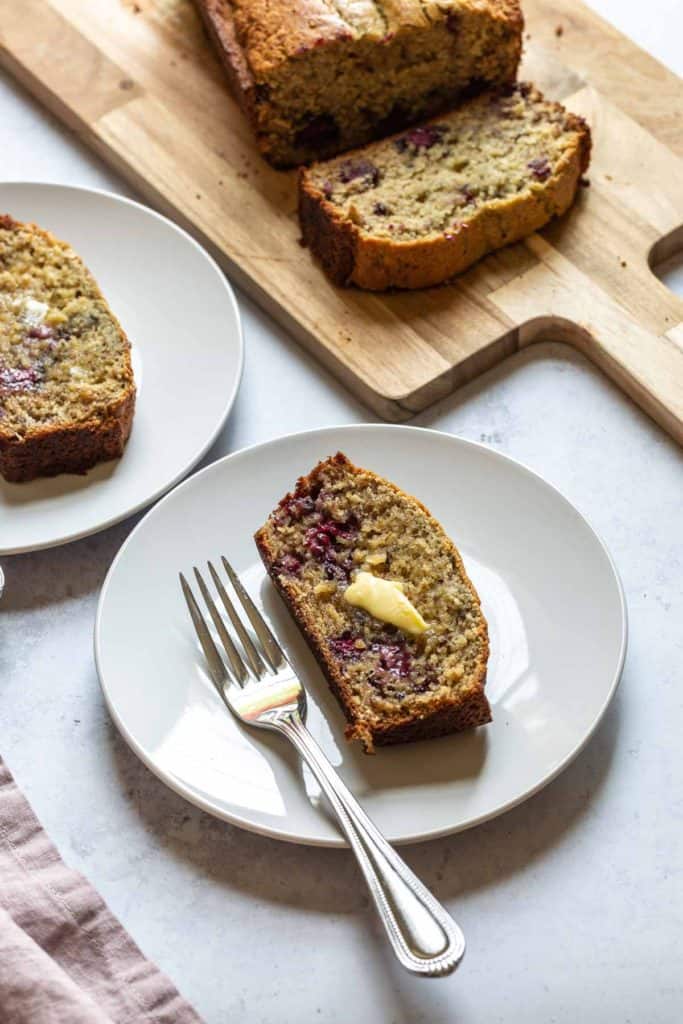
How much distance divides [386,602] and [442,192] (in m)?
1.34

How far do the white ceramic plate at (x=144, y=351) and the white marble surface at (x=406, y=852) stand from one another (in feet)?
0.39

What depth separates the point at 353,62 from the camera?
11.7ft

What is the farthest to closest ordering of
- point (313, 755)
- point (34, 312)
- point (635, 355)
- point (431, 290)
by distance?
point (431, 290)
point (635, 355)
point (34, 312)
point (313, 755)

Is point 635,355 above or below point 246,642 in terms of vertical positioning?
below

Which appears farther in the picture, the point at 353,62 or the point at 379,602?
the point at 353,62

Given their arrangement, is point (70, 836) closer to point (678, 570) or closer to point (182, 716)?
point (182, 716)

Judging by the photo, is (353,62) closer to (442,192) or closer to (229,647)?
(442,192)

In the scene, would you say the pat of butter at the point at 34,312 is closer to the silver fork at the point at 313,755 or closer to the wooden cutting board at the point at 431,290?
the wooden cutting board at the point at 431,290

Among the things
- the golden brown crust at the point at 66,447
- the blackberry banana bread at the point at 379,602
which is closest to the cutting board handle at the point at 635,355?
the blackberry banana bread at the point at 379,602

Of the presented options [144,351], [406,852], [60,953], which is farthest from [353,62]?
[60,953]

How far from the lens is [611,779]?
2701 mm

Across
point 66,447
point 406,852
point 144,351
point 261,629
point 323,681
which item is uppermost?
point 66,447

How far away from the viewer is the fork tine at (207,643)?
2693 millimetres

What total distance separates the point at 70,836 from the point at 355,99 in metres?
2.18
